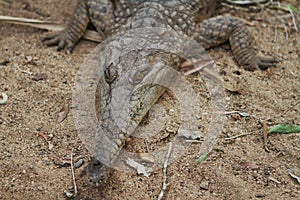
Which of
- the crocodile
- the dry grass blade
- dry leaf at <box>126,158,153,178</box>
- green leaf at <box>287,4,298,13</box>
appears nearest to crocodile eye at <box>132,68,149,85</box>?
the crocodile

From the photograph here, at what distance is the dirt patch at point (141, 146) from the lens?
366cm

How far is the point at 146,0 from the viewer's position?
514cm

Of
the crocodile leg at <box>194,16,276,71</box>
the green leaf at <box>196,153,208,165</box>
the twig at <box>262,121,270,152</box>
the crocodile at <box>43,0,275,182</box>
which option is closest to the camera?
the green leaf at <box>196,153,208,165</box>

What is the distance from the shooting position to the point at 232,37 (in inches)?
208

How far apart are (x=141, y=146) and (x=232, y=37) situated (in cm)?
192

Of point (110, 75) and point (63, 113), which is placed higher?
point (110, 75)

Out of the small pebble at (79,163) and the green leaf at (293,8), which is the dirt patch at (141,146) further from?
the green leaf at (293,8)

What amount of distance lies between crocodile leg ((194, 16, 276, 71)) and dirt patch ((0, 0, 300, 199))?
115 millimetres

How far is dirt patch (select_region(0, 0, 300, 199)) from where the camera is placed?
3.66m

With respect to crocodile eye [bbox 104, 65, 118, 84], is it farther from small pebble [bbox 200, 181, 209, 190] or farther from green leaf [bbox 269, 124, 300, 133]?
green leaf [bbox 269, 124, 300, 133]

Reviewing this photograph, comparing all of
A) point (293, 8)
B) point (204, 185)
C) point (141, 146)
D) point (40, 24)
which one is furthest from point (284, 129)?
point (40, 24)

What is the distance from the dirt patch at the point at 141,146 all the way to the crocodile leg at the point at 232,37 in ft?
0.38

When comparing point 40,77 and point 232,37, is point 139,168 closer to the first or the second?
point 40,77

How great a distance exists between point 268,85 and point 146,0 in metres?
1.61
